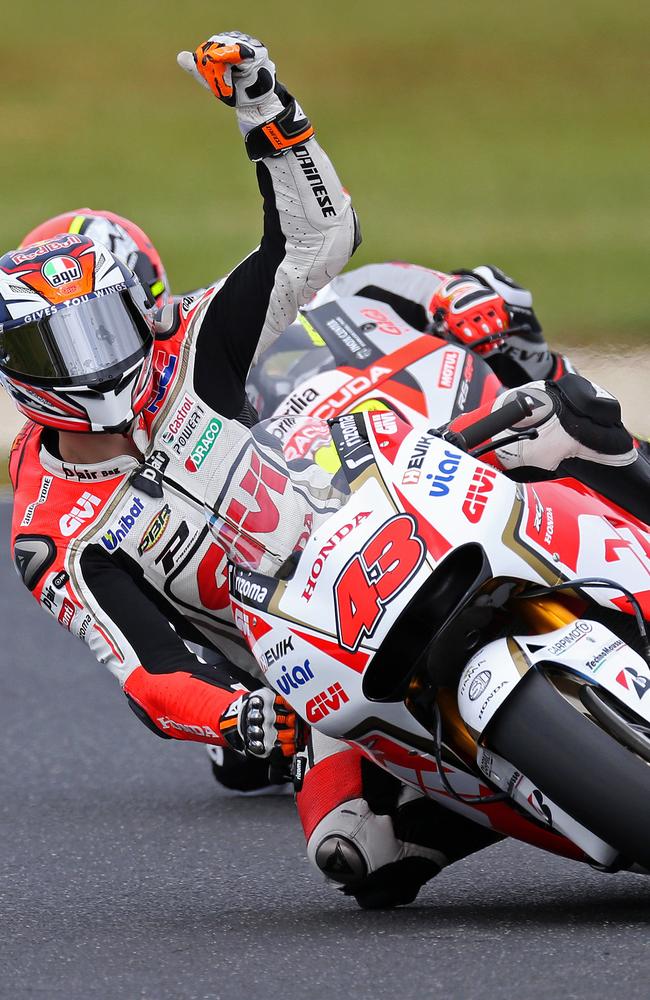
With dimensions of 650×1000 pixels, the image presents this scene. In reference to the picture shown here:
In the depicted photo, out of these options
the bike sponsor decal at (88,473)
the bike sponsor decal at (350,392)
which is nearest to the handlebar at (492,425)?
the bike sponsor decal at (88,473)

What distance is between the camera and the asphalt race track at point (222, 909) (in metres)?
3.42

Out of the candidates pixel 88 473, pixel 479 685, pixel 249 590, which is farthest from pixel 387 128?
pixel 479 685

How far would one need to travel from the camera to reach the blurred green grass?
1834 cm

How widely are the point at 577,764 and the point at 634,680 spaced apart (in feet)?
0.67

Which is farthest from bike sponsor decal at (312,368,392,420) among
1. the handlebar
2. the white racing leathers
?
the handlebar

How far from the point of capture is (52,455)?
450 centimetres

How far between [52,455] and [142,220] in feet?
49.6

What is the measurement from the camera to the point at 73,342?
422 cm

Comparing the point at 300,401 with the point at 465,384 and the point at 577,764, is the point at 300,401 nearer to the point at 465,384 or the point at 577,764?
the point at 465,384

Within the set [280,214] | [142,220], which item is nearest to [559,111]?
[142,220]

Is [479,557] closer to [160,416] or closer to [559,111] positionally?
[160,416]

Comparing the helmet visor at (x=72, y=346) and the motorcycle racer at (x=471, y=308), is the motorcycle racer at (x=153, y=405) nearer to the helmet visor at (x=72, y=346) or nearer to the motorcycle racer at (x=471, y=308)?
the helmet visor at (x=72, y=346)

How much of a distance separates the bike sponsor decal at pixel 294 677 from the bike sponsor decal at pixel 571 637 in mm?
506

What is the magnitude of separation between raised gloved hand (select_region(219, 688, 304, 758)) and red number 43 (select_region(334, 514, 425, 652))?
35 centimetres
